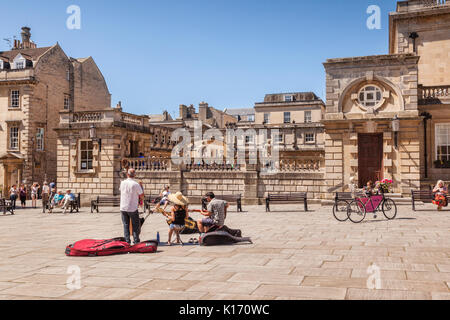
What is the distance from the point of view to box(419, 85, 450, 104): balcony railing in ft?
65.9

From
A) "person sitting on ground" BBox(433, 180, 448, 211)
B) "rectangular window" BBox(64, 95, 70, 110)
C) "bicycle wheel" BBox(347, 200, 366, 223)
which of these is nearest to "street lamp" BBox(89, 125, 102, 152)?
"rectangular window" BBox(64, 95, 70, 110)

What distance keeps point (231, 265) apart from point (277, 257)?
1.12 m

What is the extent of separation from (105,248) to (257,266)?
319 cm

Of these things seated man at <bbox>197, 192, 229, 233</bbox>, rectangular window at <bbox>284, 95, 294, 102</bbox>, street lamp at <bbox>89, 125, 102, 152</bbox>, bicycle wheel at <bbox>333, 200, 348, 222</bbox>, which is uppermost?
rectangular window at <bbox>284, 95, 294, 102</bbox>

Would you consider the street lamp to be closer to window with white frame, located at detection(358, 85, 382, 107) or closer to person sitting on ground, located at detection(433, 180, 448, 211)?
window with white frame, located at detection(358, 85, 382, 107)

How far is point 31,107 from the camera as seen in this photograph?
3312 cm

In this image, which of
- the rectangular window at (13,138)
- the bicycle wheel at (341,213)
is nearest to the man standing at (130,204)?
the bicycle wheel at (341,213)

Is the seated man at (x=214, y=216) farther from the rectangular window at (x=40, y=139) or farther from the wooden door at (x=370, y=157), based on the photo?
the rectangular window at (x=40, y=139)

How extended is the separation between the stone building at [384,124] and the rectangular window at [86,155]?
42.9 ft

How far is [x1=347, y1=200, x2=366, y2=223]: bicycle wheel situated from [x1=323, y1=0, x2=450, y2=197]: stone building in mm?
6058

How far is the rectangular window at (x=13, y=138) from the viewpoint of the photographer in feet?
109

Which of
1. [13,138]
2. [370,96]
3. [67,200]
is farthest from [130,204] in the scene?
[13,138]

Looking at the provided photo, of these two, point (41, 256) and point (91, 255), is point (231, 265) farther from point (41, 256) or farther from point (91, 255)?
point (41, 256)

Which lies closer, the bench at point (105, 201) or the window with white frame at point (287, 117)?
the bench at point (105, 201)
